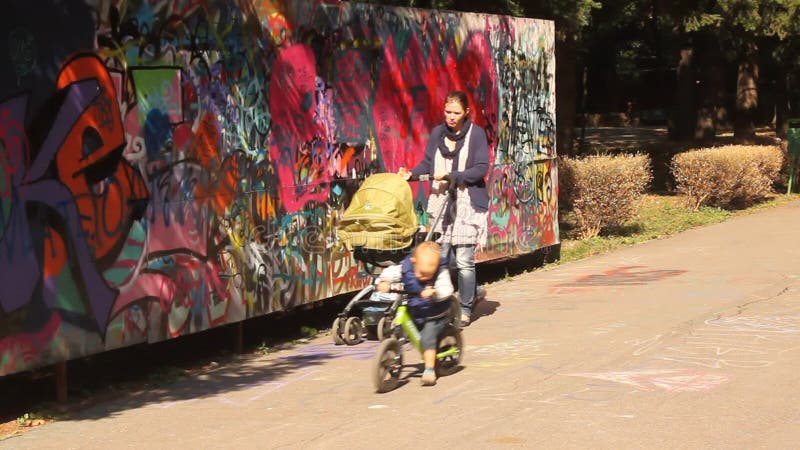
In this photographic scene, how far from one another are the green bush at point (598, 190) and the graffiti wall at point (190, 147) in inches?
162

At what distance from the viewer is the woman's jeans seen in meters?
9.88

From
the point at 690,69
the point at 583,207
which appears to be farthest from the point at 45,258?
the point at 690,69

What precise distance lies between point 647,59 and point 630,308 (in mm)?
52626

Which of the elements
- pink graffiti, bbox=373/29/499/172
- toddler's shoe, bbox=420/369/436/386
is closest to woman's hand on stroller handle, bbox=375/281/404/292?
toddler's shoe, bbox=420/369/436/386

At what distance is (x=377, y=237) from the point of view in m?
9.00

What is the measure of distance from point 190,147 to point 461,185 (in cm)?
241

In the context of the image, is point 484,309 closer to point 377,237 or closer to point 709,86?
point 377,237

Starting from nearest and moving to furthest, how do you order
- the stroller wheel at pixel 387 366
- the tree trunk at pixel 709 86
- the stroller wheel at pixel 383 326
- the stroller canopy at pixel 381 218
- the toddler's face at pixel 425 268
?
1. the stroller wheel at pixel 387 366
2. the toddler's face at pixel 425 268
3. the stroller canopy at pixel 381 218
4. the stroller wheel at pixel 383 326
5. the tree trunk at pixel 709 86

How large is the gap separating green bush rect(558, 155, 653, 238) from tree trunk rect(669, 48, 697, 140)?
16.0 m

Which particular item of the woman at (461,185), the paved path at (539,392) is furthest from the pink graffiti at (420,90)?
the paved path at (539,392)

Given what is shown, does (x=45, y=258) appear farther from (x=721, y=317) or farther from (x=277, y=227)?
(x=721, y=317)

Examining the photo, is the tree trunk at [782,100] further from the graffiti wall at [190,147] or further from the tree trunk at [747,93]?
the graffiti wall at [190,147]

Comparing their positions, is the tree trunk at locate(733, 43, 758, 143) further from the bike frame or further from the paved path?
the bike frame

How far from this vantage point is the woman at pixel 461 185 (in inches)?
379
